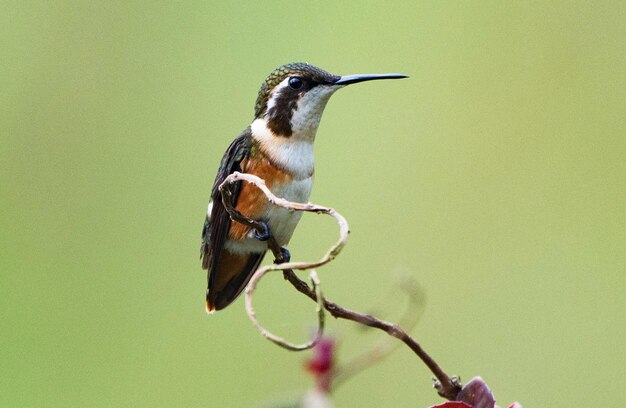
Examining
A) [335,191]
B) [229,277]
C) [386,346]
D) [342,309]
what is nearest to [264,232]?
[386,346]

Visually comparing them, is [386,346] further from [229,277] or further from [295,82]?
[229,277]

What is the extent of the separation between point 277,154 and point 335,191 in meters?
2.57

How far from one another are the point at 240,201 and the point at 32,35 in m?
3.57

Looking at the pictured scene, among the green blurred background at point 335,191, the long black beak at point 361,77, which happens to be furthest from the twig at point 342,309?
the green blurred background at point 335,191

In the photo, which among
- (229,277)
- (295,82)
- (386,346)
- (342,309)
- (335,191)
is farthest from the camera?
(335,191)

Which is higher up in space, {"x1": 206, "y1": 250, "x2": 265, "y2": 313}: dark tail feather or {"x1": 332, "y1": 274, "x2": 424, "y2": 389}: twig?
{"x1": 332, "y1": 274, "x2": 424, "y2": 389}: twig

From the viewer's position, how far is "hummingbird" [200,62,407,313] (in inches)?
67.3

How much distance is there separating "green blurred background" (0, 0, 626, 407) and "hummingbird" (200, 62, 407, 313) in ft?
5.76

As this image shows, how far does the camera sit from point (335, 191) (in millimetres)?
4316

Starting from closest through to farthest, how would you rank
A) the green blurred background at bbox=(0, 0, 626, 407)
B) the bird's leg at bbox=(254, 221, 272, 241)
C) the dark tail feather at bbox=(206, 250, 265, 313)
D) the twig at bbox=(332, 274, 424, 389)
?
1. the twig at bbox=(332, 274, 424, 389)
2. the bird's leg at bbox=(254, 221, 272, 241)
3. the dark tail feather at bbox=(206, 250, 265, 313)
4. the green blurred background at bbox=(0, 0, 626, 407)

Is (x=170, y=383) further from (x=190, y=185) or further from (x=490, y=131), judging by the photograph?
(x=490, y=131)

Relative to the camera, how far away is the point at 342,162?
176 inches

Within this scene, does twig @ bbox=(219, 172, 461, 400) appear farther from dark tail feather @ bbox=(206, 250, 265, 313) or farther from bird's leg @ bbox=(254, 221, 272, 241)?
dark tail feather @ bbox=(206, 250, 265, 313)

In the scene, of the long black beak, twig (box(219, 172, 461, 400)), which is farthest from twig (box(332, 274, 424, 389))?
the long black beak
